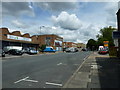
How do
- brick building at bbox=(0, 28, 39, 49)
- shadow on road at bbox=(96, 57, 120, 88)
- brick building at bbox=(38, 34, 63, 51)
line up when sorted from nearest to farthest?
shadow on road at bbox=(96, 57, 120, 88), brick building at bbox=(0, 28, 39, 49), brick building at bbox=(38, 34, 63, 51)

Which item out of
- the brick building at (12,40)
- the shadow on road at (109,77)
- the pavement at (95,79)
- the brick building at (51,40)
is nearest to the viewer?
the pavement at (95,79)

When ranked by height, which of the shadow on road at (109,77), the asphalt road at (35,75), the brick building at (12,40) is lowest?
the shadow on road at (109,77)

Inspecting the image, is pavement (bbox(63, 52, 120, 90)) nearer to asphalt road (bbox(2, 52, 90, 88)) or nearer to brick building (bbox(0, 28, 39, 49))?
asphalt road (bbox(2, 52, 90, 88))

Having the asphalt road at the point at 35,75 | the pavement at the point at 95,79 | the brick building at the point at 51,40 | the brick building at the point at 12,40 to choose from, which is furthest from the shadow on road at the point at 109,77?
the brick building at the point at 51,40

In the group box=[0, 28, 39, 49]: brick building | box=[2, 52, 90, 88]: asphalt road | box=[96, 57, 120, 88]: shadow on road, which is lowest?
box=[96, 57, 120, 88]: shadow on road

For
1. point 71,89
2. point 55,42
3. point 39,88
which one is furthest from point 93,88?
point 55,42

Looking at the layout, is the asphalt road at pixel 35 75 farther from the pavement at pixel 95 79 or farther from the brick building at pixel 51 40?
the brick building at pixel 51 40

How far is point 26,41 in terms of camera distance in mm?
52562

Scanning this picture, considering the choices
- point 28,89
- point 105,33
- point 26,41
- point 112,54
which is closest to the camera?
point 28,89

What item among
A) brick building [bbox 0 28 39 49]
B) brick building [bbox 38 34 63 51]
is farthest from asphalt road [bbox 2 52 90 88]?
brick building [bbox 38 34 63 51]

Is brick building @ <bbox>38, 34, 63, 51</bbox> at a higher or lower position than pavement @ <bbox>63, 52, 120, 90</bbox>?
higher

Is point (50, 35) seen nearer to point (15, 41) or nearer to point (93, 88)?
point (15, 41)

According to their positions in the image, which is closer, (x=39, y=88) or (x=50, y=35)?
(x=39, y=88)

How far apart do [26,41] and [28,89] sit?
4855 cm
